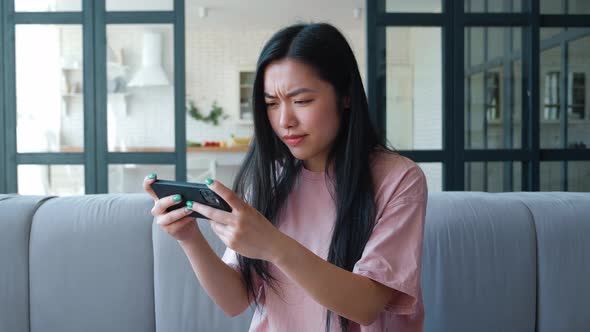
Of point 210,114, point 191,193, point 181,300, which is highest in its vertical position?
point 210,114

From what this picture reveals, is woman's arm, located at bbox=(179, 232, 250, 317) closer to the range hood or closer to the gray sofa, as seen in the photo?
the gray sofa

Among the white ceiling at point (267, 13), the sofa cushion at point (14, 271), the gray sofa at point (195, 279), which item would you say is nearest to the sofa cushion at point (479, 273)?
the gray sofa at point (195, 279)

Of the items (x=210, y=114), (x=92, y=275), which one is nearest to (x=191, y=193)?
(x=92, y=275)

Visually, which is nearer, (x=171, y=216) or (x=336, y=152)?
(x=171, y=216)

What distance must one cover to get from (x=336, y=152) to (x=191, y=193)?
40 centimetres

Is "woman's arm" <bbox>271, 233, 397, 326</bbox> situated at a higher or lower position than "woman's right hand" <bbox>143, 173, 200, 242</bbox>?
lower

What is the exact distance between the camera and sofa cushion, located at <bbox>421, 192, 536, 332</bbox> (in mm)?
1791

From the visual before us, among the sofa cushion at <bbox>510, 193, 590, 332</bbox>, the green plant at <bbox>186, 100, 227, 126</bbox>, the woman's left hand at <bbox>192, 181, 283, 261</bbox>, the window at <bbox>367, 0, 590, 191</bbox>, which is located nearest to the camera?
the woman's left hand at <bbox>192, 181, 283, 261</bbox>

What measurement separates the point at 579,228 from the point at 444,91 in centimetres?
150

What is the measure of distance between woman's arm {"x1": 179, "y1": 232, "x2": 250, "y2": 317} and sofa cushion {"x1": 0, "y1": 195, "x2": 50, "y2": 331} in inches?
34.1

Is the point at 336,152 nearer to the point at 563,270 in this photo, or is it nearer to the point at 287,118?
the point at 287,118

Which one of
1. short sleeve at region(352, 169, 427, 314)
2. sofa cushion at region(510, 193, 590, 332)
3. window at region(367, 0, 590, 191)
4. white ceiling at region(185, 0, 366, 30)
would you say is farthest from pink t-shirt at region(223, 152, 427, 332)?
white ceiling at region(185, 0, 366, 30)

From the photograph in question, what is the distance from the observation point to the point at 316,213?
133 cm

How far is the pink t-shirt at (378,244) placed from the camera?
1145mm
